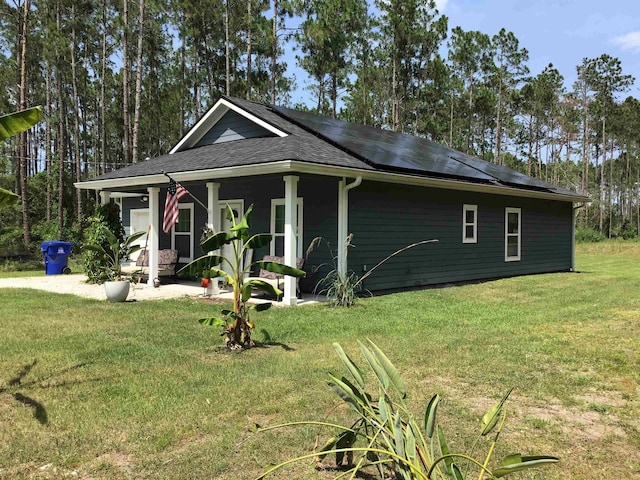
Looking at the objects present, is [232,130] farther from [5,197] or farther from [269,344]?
[5,197]

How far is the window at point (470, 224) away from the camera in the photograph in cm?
1353

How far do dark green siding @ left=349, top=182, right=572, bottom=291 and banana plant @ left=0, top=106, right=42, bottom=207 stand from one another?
735 centimetres

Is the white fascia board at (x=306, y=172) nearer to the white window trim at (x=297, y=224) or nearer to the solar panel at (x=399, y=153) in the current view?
the solar panel at (x=399, y=153)

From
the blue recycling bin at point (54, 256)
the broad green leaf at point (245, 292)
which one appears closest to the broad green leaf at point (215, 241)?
the broad green leaf at point (245, 292)

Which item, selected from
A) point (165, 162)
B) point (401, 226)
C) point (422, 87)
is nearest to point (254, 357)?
point (401, 226)

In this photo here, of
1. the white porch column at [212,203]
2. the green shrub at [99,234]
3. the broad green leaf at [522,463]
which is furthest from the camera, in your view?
the green shrub at [99,234]

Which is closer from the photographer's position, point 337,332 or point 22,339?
point 22,339

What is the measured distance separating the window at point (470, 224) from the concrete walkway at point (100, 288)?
5.08 meters

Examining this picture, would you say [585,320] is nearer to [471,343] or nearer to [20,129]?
[471,343]

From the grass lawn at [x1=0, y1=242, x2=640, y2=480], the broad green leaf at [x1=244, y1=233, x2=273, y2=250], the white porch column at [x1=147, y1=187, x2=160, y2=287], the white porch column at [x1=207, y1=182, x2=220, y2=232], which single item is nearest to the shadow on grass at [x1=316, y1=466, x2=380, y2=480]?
the grass lawn at [x1=0, y1=242, x2=640, y2=480]

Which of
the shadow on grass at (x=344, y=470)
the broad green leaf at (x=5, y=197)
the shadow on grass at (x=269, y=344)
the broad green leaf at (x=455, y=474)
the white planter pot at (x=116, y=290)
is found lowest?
the shadow on grass at (x=344, y=470)

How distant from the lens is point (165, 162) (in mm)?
13266

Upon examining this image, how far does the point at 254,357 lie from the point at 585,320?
5417mm

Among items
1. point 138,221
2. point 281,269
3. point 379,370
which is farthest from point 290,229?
point 138,221
